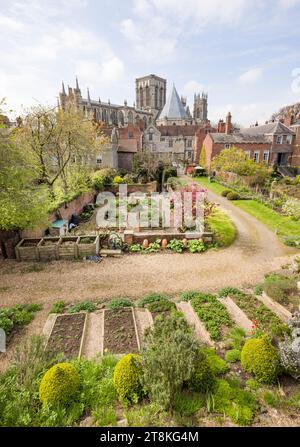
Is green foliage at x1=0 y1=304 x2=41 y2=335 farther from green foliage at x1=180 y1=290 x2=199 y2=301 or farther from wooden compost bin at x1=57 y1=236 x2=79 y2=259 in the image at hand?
green foliage at x1=180 y1=290 x2=199 y2=301

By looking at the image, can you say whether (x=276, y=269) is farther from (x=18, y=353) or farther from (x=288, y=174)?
(x=288, y=174)

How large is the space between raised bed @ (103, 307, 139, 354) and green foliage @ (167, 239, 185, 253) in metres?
6.62

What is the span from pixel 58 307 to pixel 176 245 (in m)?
8.05

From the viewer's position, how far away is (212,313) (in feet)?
28.5

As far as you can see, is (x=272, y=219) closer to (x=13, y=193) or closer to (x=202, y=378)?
(x=202, y=378)

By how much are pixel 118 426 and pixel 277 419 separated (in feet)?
10.5

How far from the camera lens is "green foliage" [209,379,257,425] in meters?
4.91

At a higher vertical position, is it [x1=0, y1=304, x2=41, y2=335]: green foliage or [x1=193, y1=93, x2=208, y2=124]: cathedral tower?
[x1=193, y1=93, x2=208, y2=124]: cathedral tower

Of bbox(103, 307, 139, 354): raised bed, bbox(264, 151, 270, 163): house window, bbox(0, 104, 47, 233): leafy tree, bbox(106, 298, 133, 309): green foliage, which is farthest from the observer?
bbox(264, 151, 270, 163): house window

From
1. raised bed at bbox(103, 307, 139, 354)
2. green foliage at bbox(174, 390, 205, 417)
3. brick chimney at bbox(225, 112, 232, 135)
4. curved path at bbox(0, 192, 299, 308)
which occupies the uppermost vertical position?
brick chimney at bbox(225, 112, 232, 135)

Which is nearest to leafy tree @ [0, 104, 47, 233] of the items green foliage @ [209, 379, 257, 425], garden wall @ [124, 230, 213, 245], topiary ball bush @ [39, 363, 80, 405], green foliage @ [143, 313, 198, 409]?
garden wall @ [124, 230, 213, 245]

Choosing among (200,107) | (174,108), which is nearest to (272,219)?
(174,108)
